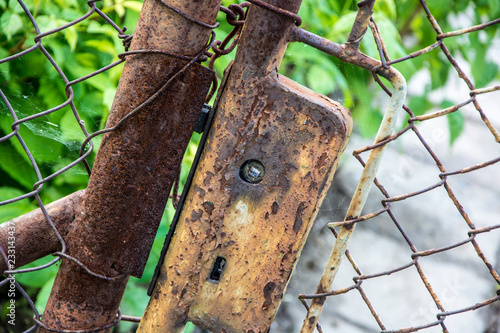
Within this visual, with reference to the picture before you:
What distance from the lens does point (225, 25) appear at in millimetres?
1856

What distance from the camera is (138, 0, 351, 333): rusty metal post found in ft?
2.42

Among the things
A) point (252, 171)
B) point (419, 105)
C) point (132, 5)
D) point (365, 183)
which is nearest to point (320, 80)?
point (132, 5)

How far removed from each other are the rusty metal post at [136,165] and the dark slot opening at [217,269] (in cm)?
13

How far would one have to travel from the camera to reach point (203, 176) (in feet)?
2.56

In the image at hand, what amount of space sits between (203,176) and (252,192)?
9 cm

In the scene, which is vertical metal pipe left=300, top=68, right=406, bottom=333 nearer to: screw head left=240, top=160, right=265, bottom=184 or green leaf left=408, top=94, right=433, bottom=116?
screw head left=240, top=160, right=265, bottom=184

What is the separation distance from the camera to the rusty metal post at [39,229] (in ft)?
2.62

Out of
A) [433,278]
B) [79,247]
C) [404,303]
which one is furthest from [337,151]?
[433,278]

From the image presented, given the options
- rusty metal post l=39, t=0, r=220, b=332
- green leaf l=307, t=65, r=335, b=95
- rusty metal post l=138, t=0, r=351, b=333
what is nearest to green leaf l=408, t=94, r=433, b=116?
green leaf l=307, t=65, r=335, b=95

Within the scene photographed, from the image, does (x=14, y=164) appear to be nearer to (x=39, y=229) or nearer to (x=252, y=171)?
(x=39, y=229)

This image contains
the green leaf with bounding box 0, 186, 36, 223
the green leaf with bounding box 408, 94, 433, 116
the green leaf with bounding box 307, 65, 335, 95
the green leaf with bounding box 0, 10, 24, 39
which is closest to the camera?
the green leaf with bounding box 0, 10, 24, 39

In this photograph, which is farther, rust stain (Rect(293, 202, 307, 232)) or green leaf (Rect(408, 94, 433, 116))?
green leaf (Rect(408, 94, 433, 116))

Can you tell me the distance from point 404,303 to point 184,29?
2727 millimetres

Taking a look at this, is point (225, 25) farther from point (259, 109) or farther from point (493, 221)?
point (493, 221)
